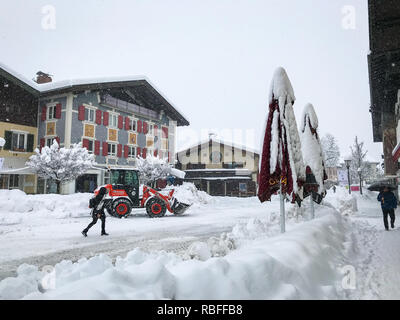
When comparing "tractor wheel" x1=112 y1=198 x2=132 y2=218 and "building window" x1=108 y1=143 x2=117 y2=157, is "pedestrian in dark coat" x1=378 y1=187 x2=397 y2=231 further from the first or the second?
"building window" x1=108 y1=143 x2=117 y2=157

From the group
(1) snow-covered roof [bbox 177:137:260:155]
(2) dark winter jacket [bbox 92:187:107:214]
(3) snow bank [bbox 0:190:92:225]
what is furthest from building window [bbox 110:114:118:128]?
(2) dark winter jacket [bbox 92:187:107:214]

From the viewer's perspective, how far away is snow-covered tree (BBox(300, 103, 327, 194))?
10516 millimetres

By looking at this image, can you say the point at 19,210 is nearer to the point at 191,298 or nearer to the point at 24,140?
the point at 24,140

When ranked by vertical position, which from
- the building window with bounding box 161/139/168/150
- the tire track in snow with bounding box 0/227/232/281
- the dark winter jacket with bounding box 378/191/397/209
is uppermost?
the building window with bounding box 161/139/168/150

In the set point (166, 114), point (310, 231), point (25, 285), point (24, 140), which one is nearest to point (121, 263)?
point (25, 285)

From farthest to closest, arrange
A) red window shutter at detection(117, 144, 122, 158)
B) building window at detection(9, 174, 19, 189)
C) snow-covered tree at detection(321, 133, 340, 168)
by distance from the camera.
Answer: snow-covered tree at detection(321, 133, 340, 168) → red window shutter at detection(117, 144, 122, 158) → building window at detection(9, 174, 19, 189)

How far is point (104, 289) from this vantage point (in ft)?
6.93

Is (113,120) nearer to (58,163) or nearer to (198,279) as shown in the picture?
(58,163)

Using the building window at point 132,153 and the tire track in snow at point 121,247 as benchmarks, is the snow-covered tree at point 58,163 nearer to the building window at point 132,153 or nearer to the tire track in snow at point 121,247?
the building window at point 132,153

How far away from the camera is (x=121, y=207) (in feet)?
39.7

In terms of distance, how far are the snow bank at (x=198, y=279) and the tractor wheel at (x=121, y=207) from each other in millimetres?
8494

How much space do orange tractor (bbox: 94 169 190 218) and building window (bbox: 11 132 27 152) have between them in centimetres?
1387

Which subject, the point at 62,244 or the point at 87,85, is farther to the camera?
the point at 87,85

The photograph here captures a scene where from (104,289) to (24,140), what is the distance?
25224 millimetres
